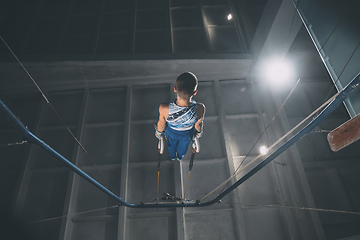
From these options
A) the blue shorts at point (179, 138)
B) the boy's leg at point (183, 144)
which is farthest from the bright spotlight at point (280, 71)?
the boy's leg at point (183, 144)

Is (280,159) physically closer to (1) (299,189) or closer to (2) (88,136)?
(1) (299,189)

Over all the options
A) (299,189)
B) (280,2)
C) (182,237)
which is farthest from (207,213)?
(280,2)

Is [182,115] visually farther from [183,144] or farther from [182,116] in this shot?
[183,144]

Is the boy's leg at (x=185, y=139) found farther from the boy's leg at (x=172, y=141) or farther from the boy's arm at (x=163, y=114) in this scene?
the boy's arm at (x=163, y=114)

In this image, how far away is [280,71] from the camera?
5.16m

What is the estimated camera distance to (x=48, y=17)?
7.17 metres

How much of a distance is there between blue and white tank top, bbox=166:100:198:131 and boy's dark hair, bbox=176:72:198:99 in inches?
13.3

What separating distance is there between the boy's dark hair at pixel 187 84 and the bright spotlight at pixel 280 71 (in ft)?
12.8

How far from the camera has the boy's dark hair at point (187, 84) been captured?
238cm

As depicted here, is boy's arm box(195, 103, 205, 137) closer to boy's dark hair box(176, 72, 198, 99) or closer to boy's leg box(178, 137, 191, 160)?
boy's leg box(178, 137, 191, 160)

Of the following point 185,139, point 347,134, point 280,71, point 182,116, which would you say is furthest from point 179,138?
point 280,71

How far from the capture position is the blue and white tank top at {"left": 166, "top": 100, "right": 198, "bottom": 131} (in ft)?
9.12

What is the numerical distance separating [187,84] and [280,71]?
414 cm

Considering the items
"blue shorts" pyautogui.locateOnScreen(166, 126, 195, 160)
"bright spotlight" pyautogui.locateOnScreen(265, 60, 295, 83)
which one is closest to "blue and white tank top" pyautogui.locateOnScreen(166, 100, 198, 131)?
"blue shorts" pyautogui.locateOnScreen(166, 126, 195, 160)
